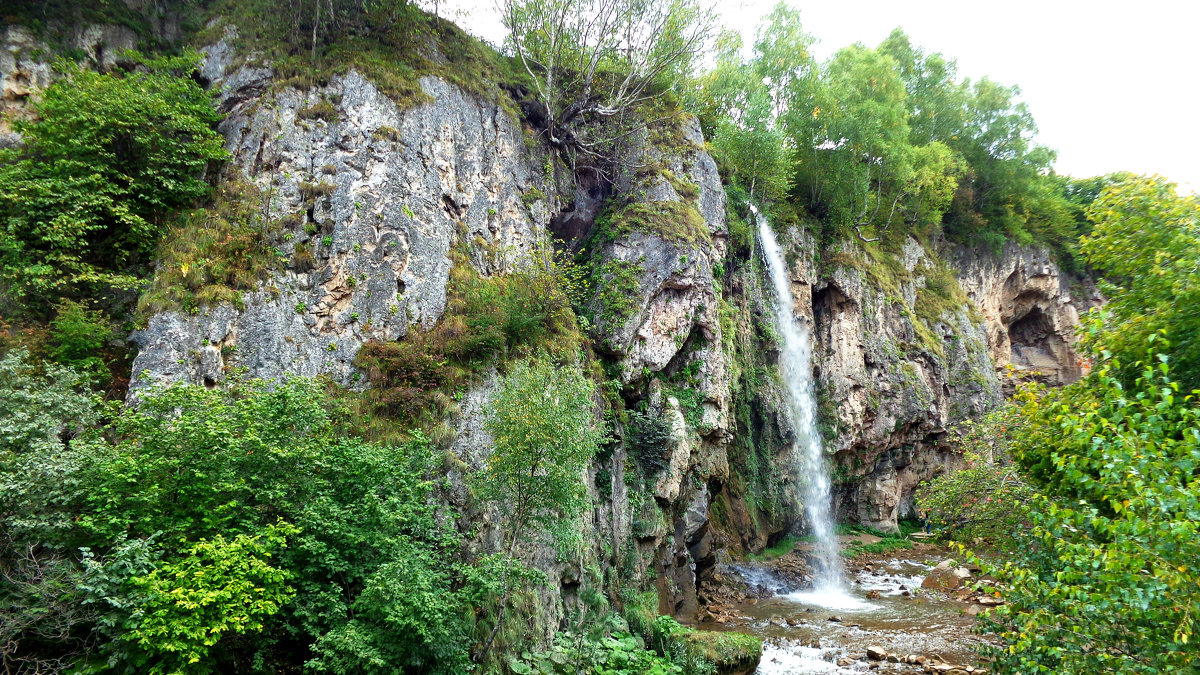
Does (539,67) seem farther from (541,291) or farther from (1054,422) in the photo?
(1054,422)

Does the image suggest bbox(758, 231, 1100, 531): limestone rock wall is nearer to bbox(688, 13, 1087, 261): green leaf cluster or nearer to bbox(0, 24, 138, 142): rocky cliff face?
bbox(688, 13, 1087, 261): green leaf cluster

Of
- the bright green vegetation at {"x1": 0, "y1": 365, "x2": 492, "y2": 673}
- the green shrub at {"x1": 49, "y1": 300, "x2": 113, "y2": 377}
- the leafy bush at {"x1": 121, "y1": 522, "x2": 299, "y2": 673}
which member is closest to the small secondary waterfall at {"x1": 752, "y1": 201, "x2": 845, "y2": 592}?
the bright green vegetation at {"x1": 0, "y1": 365, "x2": 492, "y2": 673}

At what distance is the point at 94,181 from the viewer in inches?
511

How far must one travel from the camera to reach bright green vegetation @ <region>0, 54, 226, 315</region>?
12.3 metres

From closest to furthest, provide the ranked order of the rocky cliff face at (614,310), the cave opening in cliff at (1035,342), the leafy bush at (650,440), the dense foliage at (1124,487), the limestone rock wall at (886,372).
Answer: the dense foliage at (1124,487)
the rocky cliff face at (614,310)
the leafy bush at (650,440)
the limestone rock wall at (886,372)
the cave opening in cliff at (1035,342)

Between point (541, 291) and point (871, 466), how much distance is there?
2143 centimetres

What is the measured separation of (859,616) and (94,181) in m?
23.4

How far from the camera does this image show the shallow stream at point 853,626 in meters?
14.1

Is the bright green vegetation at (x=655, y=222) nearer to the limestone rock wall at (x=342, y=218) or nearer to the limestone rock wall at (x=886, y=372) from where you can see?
the limestone rock wall at (x=342, y=218)

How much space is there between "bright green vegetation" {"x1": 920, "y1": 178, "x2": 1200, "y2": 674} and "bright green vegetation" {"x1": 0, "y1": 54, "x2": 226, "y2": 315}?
56.5 ft

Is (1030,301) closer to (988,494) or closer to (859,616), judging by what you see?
(859,616)

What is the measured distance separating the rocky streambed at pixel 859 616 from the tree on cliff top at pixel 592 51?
17210mm

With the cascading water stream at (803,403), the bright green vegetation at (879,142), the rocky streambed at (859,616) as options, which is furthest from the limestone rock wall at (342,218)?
the cascading water stream at (803,403)

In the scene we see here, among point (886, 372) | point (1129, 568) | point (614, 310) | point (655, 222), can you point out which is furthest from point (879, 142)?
point (1129, 568)
